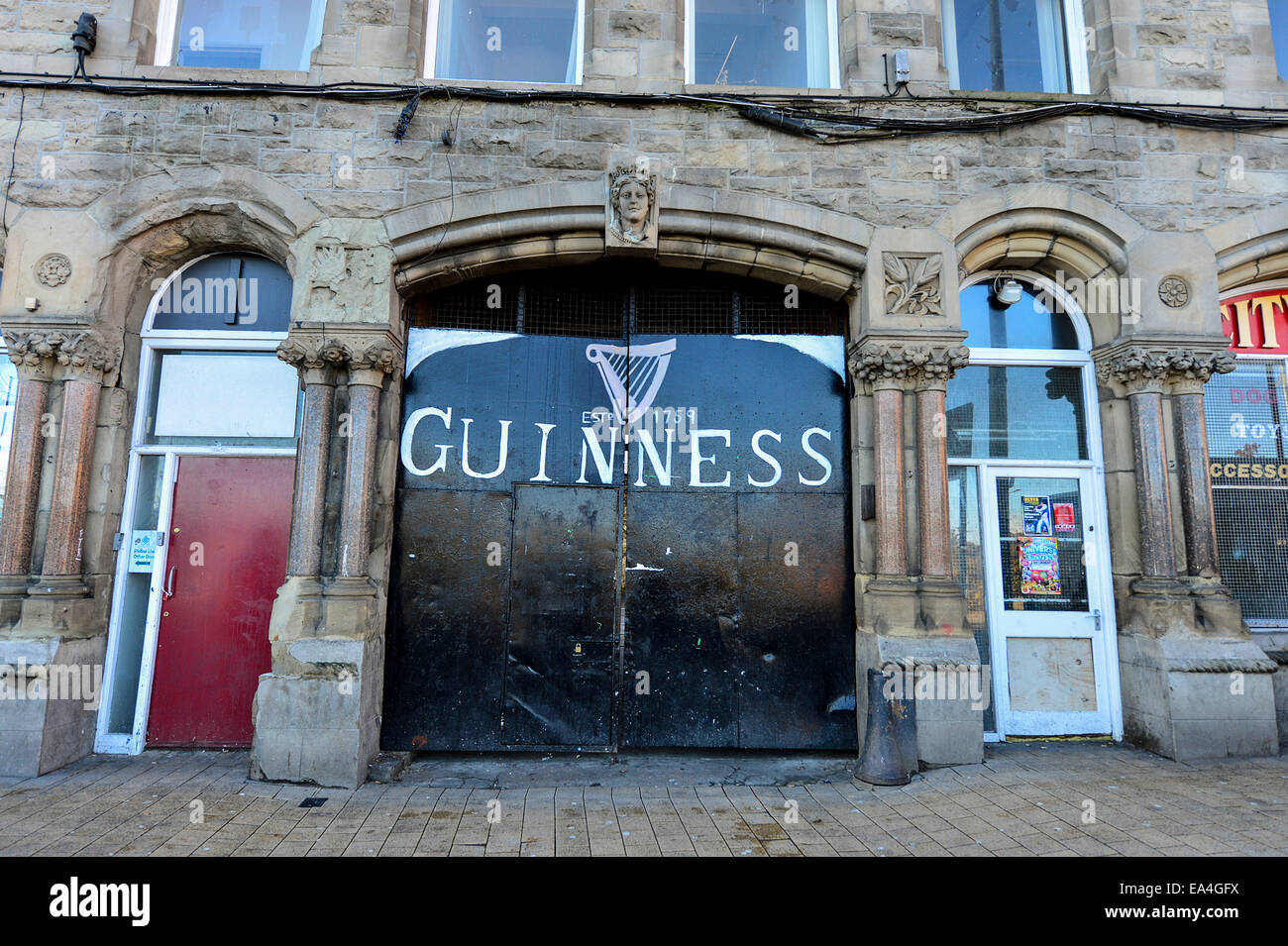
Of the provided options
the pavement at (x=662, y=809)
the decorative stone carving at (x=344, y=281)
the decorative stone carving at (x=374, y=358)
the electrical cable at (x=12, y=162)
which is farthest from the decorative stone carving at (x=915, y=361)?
the electrical cable at (x=12, y=162)

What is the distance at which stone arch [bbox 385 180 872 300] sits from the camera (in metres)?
5.16

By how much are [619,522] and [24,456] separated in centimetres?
437

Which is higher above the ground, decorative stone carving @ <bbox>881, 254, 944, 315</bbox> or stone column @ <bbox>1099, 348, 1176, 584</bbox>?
decorative stone carving @ <bbox>881, 254, 944, 315</bbox>

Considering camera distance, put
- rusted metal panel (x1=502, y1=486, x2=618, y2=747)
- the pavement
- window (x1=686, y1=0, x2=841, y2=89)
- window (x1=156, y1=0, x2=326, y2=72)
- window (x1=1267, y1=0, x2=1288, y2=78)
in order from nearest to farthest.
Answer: the pavement
rusted metal panel (x1=502, y1=486, x2=618, y2=747)
window (x1=156, y1=0, x2=326, y2=72)
window (x1=686, y1=0, x2=841, y2=89)
window (x1=1267, y1=0, x2=1288, y2=78)

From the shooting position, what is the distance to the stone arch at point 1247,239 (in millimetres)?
5449

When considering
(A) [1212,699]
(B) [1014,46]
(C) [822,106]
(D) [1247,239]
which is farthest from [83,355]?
(D) [1247,239]

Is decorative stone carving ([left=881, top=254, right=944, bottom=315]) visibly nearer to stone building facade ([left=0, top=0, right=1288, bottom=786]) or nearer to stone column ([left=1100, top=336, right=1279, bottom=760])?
stone building facade ([left=0, top=0, right=1288, bottom=786])

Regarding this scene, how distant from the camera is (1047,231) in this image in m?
5.49

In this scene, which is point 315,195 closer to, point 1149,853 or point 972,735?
point 972,735

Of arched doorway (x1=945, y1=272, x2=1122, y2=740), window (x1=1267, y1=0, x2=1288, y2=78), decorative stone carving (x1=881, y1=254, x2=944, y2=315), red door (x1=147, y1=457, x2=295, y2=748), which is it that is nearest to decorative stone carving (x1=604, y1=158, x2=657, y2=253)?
decorative stone carving (x1=881, y1=254, x2=944, y2=315)

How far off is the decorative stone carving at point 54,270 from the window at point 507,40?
3.22m

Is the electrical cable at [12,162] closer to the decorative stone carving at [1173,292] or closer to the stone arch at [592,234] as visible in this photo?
the stone arch at [592,234]

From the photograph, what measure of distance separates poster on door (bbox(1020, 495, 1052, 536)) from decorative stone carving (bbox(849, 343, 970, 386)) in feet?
4.51

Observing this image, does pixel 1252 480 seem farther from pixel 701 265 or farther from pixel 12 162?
pixel 12 162
